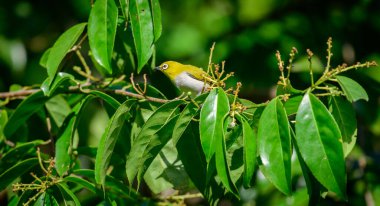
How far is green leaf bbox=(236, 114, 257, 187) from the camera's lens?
5.51 ft

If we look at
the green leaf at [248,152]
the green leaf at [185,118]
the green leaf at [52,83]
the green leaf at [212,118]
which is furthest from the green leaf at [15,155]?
the green leaf at [248,152]

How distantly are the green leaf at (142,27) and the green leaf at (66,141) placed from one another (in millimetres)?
366

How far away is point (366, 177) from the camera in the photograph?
381 centimetres

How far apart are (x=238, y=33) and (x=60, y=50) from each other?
3.36 metres

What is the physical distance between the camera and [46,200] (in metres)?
2.08

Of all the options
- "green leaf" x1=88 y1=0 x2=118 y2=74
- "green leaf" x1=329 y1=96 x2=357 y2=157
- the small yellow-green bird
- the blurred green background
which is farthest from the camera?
the blurred green background

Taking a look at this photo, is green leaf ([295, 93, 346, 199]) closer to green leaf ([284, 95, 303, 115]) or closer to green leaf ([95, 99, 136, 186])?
green leaf ([284, 95, 303, 115])

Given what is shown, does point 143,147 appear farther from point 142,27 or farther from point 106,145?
point 142,27

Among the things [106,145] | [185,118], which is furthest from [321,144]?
[106,145]

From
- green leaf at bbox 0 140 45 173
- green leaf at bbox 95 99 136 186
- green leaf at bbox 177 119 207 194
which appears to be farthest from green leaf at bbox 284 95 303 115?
green leaf at bbox 0 140 45 173

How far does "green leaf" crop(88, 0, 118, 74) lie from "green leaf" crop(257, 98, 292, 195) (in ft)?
2.41

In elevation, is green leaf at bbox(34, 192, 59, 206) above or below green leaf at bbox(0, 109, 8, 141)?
below

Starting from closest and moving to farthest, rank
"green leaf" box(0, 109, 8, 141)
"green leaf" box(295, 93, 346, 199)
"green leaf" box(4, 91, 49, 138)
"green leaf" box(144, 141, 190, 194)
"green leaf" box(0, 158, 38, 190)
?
"green leaf" box(295, 93, 346, 199)
"green leaf" box(0, 158, 38, 190)
"green leaf" box(144, 141, 190, 194)
"green leaf" box(4, 91, 49, 138)
"green leaf" box(0, 109, 8, 141)

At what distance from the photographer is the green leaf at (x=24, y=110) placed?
8.20 ft
